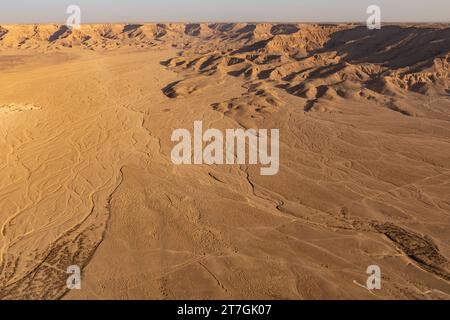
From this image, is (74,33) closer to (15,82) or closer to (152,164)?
(15,82)

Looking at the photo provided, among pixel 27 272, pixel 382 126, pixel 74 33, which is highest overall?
pixel 74 33

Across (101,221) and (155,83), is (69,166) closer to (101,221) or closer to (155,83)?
(101,221)

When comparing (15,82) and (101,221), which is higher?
(15,82)

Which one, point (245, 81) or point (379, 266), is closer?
point (379, 266)

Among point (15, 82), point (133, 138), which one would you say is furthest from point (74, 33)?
point (133, 138)

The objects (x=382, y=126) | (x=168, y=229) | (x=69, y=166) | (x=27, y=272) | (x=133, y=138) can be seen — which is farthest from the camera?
(x=382, y=126)

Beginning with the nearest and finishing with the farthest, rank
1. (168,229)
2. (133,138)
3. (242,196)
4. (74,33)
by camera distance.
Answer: (168,229)
(242,196)
(133,138)
(74,33)

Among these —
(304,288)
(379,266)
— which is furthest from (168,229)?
(379,266)
